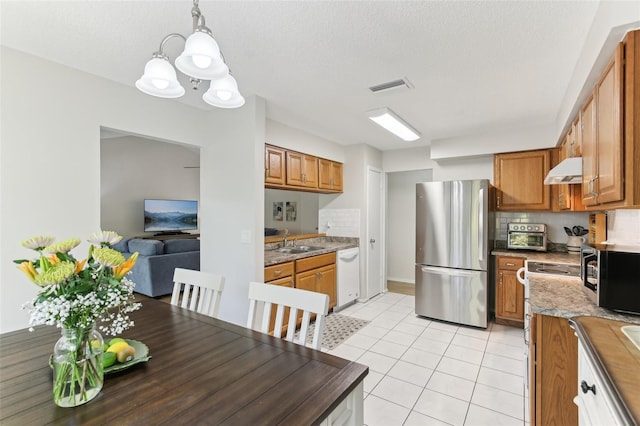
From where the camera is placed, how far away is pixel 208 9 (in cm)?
150

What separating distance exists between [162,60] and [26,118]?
4.41ft

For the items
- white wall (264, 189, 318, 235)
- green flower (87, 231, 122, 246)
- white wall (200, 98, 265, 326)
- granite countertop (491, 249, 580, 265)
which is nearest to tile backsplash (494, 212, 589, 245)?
granite countertop (491, 249, 580, 265)

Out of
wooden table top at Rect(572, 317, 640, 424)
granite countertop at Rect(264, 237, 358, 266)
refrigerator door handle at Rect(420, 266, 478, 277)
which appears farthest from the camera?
refrigerator door handle at Rect(420, 266, 478, 277)

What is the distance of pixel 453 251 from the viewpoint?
3484 mm

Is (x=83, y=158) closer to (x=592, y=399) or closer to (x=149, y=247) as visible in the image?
(x=149, y=247)

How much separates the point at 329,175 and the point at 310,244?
41.5 inches

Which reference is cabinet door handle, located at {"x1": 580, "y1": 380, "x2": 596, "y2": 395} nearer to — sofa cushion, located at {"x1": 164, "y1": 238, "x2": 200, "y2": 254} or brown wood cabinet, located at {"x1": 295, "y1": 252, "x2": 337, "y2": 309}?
brown wood cabinet, located at {"x1": 295, "y1": 252, "x2": 337, "y2": 309}

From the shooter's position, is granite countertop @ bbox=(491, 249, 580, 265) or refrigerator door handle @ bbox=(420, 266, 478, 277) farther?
refrigerator door handle @ bbox=(420, 266, 478, 277)

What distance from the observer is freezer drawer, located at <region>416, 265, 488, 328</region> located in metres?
3.35

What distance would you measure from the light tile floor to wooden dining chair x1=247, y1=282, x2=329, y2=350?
989 mm

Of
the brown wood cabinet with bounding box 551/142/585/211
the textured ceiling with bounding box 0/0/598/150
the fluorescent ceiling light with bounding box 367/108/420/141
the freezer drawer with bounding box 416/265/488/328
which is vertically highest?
the textured ceiling with bounding box 0/0/598/150

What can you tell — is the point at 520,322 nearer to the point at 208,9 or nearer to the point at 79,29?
the point at 208,9

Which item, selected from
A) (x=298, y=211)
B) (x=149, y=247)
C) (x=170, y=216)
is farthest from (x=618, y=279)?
(x=170, y=216)

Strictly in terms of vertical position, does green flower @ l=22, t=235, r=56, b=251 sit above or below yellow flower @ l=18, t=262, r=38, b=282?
above
